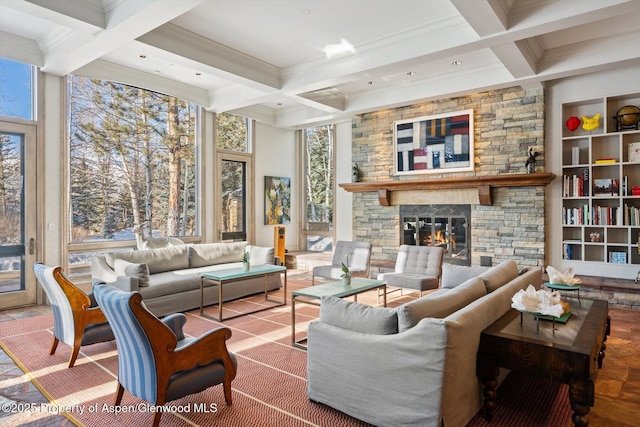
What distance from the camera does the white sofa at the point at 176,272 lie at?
185 inches

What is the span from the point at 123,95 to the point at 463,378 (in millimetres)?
6264

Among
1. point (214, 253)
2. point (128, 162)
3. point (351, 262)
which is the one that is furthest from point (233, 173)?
point (351, 262)

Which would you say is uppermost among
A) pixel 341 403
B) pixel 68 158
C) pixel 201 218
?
pixel 68 158

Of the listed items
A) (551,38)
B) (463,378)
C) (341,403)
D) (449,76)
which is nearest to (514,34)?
(551,38)

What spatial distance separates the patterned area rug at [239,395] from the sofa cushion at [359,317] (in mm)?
570

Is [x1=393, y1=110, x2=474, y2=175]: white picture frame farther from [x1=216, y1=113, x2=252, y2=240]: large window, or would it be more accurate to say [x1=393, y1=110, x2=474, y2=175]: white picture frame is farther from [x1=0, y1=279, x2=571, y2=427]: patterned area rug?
[x1=0, y1=279, x2=571, y2=427]: patterned area rug

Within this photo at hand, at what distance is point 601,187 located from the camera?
227 inches

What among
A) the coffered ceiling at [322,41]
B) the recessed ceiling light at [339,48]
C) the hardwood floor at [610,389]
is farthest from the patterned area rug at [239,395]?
the recessed ceiling light at [339,48]

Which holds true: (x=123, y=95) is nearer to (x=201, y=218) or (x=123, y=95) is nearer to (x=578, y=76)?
(x=201, y=218)

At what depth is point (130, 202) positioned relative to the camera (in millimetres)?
6414

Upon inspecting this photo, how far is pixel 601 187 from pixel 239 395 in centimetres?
573

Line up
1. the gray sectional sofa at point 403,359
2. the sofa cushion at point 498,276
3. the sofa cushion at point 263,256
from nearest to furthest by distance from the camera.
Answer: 1. the gray sectional sofa at point 403,359
2. the sofa cushion at point 498,276
3. the sofa cushion at point 263,256

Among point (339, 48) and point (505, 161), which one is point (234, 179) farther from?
point (505, 161)

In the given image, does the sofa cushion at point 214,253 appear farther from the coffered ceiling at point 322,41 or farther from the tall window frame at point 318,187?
the tall window frame at point 318,187
